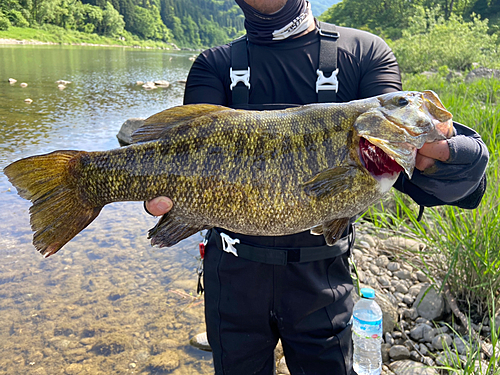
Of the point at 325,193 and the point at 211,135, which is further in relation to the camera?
the point at 211,135

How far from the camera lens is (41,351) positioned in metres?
4.21

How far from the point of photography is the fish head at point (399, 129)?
193 cm

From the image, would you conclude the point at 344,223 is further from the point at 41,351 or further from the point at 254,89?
the point at 41,351

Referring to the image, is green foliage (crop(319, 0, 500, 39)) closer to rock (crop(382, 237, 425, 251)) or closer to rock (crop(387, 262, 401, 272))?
rock (crop(382, 237, 425, 251))

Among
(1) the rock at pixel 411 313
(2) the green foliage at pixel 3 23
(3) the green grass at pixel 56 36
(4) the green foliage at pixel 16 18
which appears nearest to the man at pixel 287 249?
(1) the rock at pixel 411 313

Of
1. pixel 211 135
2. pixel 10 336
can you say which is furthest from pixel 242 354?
pixel 10 336

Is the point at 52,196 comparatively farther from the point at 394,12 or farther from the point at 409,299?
the point at 394,12

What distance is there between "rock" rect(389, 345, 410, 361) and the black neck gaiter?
2.86 m

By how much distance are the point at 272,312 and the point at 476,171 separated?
1.47m

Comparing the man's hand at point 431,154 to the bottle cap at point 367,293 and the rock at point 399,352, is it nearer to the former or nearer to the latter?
the bottle cap at point 367,293

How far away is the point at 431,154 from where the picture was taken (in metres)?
1.98

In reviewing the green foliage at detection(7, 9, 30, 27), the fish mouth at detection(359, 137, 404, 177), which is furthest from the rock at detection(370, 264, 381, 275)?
the green foliage at detection(7, 9, 30, 27)

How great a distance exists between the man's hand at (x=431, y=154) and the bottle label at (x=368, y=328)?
1605 millimetres

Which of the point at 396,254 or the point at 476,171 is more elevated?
the point at 476,171
